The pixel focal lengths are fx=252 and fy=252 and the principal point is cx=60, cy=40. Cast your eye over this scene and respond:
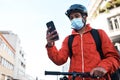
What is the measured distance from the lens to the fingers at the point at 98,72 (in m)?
2.60

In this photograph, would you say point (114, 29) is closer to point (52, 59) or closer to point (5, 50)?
point (52, 59)

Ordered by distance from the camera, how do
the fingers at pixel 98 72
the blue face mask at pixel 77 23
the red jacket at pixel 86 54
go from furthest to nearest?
the blue face mask at pixel 77 23 < the red jacket at pixel 86 54 < the fingers at pixel 98 72

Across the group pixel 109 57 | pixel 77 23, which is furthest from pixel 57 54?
pixel 109 57

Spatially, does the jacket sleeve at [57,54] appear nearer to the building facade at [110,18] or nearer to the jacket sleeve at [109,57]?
the jacket sleeve at [109,57]

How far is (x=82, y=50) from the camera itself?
10.4 ft

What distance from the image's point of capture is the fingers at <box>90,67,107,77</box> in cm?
260

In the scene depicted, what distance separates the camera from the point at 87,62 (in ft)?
10.0

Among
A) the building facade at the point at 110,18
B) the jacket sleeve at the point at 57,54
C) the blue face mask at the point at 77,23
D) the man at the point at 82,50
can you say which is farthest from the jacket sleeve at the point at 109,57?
the building facade at the point at 110,18

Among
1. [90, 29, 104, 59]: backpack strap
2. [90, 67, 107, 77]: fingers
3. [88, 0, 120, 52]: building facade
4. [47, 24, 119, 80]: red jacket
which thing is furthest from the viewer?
[88, 0, 120, 52]: building facade

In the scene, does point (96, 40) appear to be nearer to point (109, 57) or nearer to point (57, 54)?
point (109, 57)

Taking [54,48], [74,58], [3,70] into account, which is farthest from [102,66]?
[3,70]

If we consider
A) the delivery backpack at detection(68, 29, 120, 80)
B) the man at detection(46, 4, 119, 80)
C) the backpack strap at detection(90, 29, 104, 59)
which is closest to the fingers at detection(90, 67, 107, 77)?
the man at detection(46, 4, 119, 80)

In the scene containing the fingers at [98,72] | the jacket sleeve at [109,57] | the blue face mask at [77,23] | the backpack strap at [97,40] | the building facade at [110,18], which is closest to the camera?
the fingers at [98,72]

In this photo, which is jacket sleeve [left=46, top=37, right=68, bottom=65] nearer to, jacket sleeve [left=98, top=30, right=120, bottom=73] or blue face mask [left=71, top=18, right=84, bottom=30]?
blue face mask [left=71, top=18, right=84, bottom=30]
